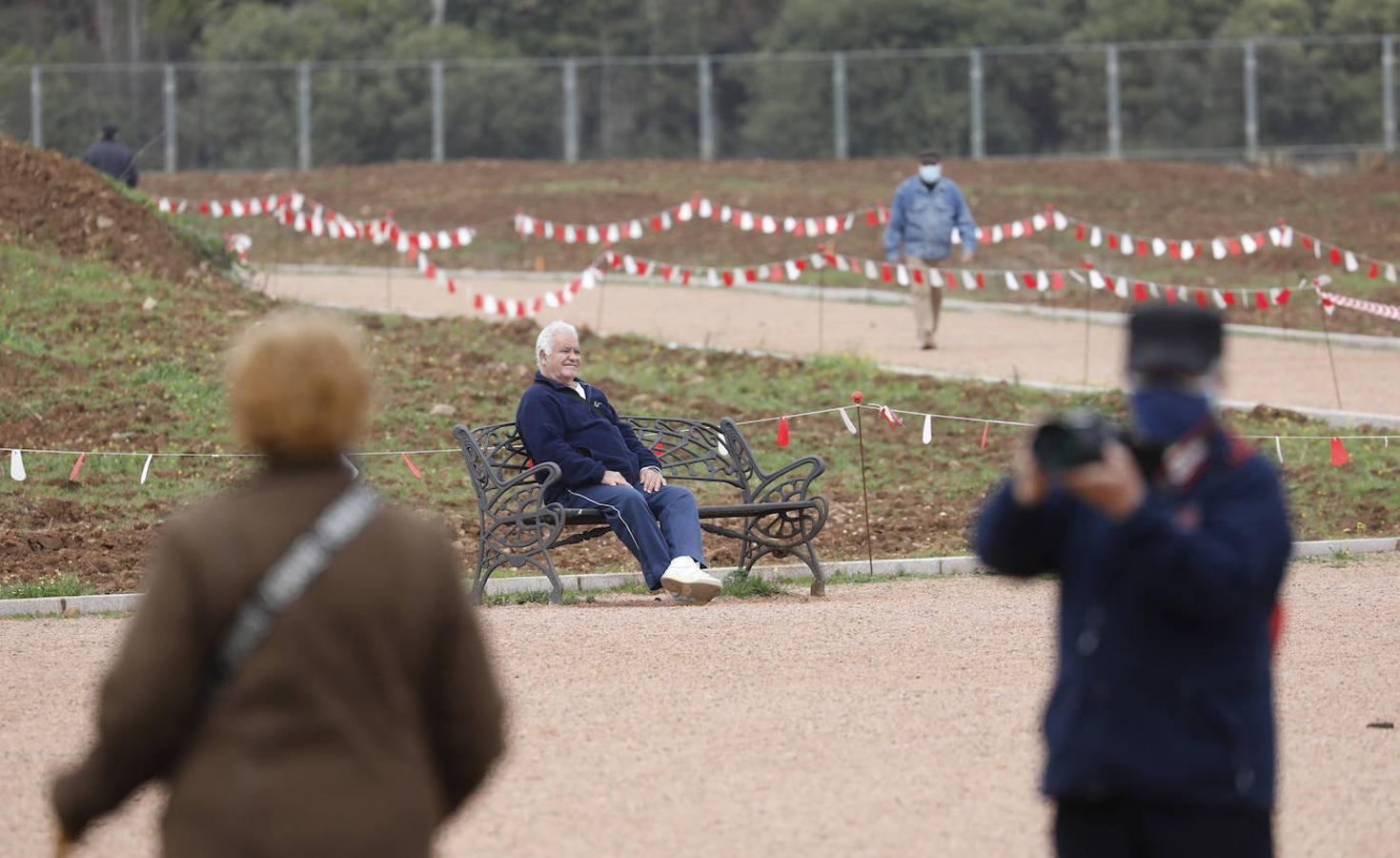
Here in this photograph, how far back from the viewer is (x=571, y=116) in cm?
3822

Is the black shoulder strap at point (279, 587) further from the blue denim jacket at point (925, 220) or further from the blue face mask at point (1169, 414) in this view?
the blue denim jacket at point (925, 220)

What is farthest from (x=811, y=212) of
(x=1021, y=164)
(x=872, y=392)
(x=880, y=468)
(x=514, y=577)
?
(x=514, y=577)

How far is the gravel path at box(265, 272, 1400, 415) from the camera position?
1748 centimetres

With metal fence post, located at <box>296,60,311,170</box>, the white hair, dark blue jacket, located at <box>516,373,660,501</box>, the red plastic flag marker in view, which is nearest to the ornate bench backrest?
dark blue jacket, located at <box>516,373,660,501</box>

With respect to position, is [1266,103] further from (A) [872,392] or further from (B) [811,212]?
(A) [872,392]

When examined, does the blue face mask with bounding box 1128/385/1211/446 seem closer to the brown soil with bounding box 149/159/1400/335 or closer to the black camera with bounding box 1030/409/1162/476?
the black camera with bounding box 1030/409/1162/476

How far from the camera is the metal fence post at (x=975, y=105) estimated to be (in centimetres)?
3656

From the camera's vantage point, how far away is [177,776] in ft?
10.4

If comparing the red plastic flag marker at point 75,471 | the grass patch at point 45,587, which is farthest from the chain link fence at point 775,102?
the grass patch at point 45,587

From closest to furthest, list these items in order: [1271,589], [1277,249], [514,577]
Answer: [1271,589], [514,577], [1277,249]

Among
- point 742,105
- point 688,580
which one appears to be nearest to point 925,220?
point 688,580

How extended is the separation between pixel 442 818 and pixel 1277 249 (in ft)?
80.5

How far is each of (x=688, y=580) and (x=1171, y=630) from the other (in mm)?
6474

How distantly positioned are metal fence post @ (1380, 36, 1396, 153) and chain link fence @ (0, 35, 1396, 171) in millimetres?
55
